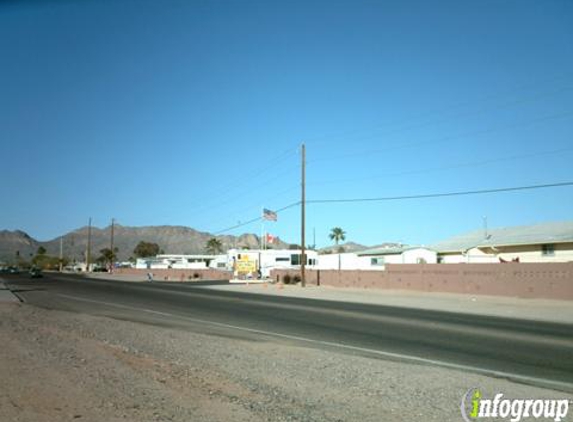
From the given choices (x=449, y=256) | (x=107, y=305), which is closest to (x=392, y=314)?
(x=107, y=305)

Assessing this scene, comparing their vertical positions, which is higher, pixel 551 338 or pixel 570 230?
pixel 570 230

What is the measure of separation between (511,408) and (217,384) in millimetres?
4266

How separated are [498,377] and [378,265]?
2562 inches

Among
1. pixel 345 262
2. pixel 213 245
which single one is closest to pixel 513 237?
pixel 345 262

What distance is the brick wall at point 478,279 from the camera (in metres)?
34.8

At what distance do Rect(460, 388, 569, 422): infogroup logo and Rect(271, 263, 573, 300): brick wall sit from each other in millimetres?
28257

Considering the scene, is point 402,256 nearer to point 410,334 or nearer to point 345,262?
point 345,262

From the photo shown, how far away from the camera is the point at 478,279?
3997 centimetres

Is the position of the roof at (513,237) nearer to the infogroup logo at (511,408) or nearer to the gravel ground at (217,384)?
the gravel ground at (217,384)

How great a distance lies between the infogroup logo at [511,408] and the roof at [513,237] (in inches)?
→ 1666

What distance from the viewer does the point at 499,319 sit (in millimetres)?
23797

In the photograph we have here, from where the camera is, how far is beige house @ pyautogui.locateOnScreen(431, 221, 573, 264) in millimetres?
48625

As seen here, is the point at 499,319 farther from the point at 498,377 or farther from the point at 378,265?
the point at 378,265

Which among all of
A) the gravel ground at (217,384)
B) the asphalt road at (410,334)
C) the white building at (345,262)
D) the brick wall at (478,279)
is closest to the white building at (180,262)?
the white building at (345,262)
